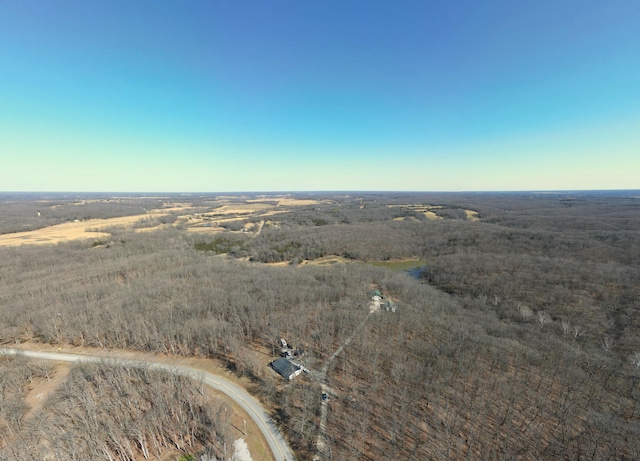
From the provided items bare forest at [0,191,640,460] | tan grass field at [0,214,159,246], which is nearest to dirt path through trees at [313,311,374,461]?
bare forest at [0,191,640,460]

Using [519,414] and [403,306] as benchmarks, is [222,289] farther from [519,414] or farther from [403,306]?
[519,414]

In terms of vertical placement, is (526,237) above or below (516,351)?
above

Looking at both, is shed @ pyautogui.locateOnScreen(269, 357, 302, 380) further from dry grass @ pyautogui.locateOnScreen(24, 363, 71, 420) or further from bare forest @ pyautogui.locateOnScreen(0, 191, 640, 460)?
dry grass @ pyautogui.locateOnScreen(24, 363, 71, 420)

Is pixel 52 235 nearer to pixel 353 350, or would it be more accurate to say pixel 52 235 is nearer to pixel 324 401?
pixel 353 350

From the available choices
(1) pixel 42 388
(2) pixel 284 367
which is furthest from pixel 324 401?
(1) pixel 42 388

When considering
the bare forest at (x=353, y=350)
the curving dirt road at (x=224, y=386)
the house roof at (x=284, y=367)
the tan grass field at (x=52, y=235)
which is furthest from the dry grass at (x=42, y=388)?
the tan grass field at (x=52, y=235)

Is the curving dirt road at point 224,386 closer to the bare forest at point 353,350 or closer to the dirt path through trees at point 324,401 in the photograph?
the bare forest at point 353,350

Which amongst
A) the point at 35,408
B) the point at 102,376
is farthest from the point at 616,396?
the point at 35,408
